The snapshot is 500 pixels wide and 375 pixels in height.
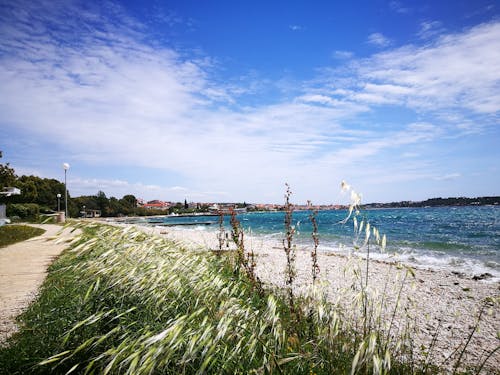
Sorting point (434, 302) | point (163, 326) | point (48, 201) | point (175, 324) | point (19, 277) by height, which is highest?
point (48, 201)

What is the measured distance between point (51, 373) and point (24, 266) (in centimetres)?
839

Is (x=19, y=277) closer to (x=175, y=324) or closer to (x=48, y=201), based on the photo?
(x=175, y=324)

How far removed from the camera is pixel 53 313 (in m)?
3.58

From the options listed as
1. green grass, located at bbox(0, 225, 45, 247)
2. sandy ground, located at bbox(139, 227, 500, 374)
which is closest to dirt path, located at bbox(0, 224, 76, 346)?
sandy ground, located at bbox(139, 227, 500, 374)

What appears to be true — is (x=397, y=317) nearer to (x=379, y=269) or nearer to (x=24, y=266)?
(x=379, y=269)

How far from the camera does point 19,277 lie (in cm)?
805

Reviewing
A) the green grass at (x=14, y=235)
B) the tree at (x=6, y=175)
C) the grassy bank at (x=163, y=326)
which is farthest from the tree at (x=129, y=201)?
the grassy bank at (x=163, y=326)

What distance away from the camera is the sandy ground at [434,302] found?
3.95m

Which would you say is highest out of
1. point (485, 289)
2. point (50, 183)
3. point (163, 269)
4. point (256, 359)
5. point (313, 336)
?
point (50, 183)

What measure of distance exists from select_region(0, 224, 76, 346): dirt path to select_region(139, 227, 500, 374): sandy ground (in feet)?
8.35

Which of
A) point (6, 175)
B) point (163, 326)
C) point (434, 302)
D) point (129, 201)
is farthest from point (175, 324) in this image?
point (129, 201)

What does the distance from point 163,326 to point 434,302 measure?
355 inches

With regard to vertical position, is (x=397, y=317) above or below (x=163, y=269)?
below

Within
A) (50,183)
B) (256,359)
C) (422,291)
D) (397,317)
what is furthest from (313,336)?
(50,183)
